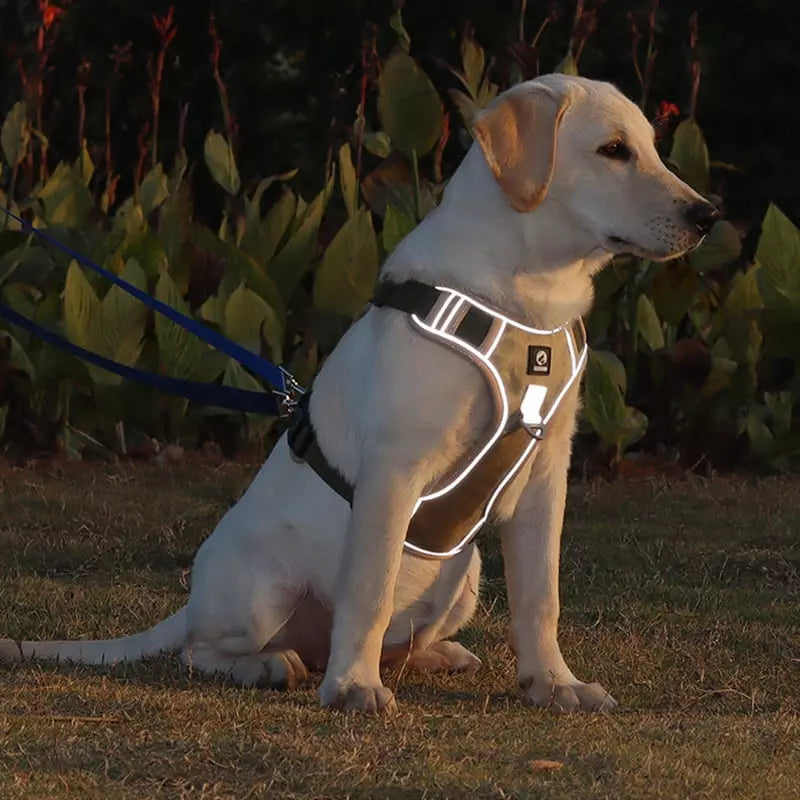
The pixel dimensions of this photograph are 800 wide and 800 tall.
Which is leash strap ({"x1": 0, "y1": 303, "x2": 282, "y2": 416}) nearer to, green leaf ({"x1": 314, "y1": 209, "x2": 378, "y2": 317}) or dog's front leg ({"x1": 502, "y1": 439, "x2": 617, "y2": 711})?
dog's front leg ({"x1": 502, "y1": 439, "x2": 617, "y2": 711})

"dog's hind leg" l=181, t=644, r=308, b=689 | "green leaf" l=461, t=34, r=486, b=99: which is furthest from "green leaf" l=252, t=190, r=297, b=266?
"dog's hind leg" l=181, t=644, r=308, b=689

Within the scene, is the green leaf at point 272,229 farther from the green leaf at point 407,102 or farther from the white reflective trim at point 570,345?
the white reflective trim at point 570,345

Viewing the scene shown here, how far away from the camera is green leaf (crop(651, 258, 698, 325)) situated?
8.18 m

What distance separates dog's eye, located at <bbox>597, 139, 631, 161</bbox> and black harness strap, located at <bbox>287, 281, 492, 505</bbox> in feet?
1.56

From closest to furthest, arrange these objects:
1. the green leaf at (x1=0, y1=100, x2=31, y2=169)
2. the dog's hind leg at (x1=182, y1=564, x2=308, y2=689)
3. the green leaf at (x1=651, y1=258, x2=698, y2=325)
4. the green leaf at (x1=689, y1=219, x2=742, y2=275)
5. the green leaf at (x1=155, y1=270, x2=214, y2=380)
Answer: the dog's hind leg at (x1=182, y1=564, x2=308, y2=689) → the green leaf at (x1=155, y1=270, x2=214, y2=380) → the green leaf at (x1=689, y1=219, x2=742, y2=275) → the green leaf at (x1=651, y1=258, x2=698, y2=325) → the green leaf at (x1=0, y1=100, x2=31, y2=169)

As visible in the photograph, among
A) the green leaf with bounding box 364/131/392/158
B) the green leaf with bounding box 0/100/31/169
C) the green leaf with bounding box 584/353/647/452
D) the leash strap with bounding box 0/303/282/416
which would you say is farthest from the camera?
the green leaf with bounding box 0/100/31/169

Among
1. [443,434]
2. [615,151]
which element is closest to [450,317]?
[443,434]

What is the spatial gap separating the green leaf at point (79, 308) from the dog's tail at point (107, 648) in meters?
3.51

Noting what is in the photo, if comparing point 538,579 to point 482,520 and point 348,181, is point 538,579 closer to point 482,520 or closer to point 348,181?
point 482,520

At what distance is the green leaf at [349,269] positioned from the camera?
781 cm

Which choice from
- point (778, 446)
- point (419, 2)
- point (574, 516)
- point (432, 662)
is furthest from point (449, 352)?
point (419, 2)

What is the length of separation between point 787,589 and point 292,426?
2.19m

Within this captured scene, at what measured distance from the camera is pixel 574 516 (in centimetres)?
694

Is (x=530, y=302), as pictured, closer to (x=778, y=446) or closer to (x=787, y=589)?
(x=787, y=589)
